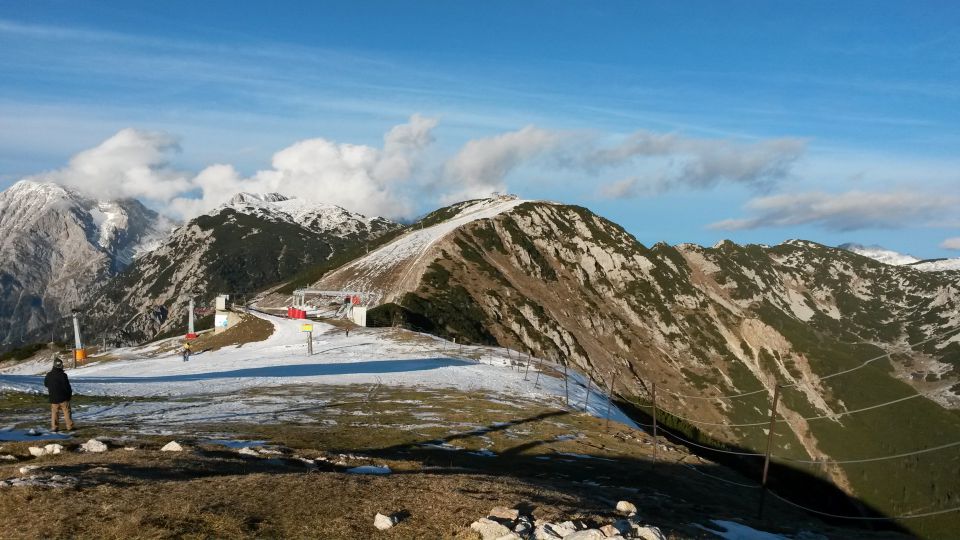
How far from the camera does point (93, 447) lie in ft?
75.8

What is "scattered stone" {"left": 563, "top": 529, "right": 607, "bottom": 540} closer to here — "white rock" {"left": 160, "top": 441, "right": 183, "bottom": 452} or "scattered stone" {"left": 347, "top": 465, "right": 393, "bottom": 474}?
"scattered stone" {"left": 347, "top": 465, "right": 393, "bottom": 474}

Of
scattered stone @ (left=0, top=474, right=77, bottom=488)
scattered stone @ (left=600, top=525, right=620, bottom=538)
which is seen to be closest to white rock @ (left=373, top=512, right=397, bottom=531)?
scattered stone @ (left=600, top=525, right=620, bottom=538)

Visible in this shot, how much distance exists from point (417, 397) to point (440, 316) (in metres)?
74.3

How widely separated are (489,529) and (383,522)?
2.59 m

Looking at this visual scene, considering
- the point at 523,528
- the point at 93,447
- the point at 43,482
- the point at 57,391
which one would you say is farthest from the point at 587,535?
the point at 57,391

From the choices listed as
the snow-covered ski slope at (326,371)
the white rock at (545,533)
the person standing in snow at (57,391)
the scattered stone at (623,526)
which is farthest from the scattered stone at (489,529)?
the snow-covered ski slope at (326,371)

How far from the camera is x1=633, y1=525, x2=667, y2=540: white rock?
16422 mm

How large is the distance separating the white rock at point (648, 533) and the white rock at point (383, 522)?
6.15 m

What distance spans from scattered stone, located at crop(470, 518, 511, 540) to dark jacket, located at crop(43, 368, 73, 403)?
20.6 meters

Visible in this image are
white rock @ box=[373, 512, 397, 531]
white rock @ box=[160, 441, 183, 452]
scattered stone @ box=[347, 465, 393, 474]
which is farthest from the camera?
white rock @ box=[160, 441, 183, 452]

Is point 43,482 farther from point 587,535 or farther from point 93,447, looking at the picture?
point 587,535

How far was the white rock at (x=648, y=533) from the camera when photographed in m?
16.4

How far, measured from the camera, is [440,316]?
412 feet

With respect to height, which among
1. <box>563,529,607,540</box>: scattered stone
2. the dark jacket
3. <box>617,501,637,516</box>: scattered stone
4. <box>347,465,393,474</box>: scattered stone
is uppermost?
the dark jacket
